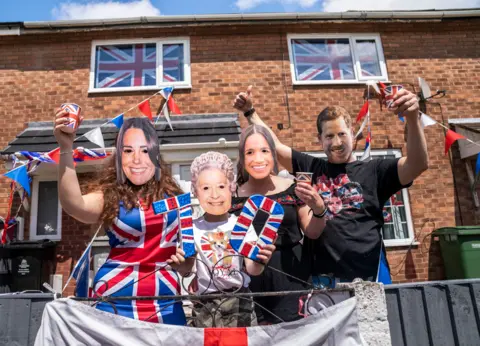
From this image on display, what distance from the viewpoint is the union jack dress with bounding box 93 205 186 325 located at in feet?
6.27

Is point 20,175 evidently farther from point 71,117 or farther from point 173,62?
point 71,117

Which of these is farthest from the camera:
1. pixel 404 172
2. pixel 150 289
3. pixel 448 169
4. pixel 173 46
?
pixel 173 46

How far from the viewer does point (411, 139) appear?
2.26m

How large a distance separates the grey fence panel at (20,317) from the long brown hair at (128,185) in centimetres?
63

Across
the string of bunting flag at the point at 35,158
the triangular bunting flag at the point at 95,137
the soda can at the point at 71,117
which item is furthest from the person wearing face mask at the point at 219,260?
the triangular bunting flag at the point at 95,137

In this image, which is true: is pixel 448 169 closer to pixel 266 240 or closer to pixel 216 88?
pixel 216 88

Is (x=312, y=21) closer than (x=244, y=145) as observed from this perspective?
No

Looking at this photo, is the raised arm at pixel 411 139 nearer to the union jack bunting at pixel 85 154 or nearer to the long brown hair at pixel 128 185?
the long brown hair at pixel 128 185

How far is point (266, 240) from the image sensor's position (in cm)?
189

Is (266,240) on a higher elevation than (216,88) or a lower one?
lower

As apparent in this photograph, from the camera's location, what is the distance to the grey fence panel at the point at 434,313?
220cm

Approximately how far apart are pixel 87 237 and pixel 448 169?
6.71 m

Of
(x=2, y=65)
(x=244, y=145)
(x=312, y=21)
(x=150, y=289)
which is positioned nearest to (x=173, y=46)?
(x=312, y=21)

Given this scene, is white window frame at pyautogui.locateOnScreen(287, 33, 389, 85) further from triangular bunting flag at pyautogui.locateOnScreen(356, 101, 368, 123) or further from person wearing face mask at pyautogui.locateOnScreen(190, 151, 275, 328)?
person wearing face mask at pyautogui.locateOnScreen(190, 151, 275, 328)
